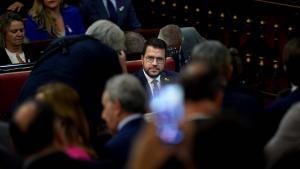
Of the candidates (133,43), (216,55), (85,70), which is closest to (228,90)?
(216,55)

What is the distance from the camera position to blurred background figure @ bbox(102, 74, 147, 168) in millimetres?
3123

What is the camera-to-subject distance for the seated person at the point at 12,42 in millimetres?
5629

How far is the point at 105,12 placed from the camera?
22.0 feet

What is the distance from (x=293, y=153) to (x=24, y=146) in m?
1.00

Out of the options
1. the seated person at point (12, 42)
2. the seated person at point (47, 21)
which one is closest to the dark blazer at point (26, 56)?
the seated person at point (12, 42)

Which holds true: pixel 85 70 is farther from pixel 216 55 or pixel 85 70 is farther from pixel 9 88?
pixel 9 88

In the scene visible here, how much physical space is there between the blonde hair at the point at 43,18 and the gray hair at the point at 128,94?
311 centimetres

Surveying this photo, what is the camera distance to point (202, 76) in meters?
2.25

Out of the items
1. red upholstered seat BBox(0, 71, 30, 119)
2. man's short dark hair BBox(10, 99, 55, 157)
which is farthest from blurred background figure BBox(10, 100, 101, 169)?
red upholstered seat BBox(0, 71, 30, 119)

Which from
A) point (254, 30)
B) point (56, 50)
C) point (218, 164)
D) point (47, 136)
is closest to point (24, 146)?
point (47, 136)

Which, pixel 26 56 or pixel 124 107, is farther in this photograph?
pixel 26 56

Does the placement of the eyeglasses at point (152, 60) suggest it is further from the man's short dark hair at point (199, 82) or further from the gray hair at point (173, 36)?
the man's short dark hair at point (199, 82)

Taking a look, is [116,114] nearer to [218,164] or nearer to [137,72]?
[218,164]

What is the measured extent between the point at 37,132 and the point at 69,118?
0.96 ft
